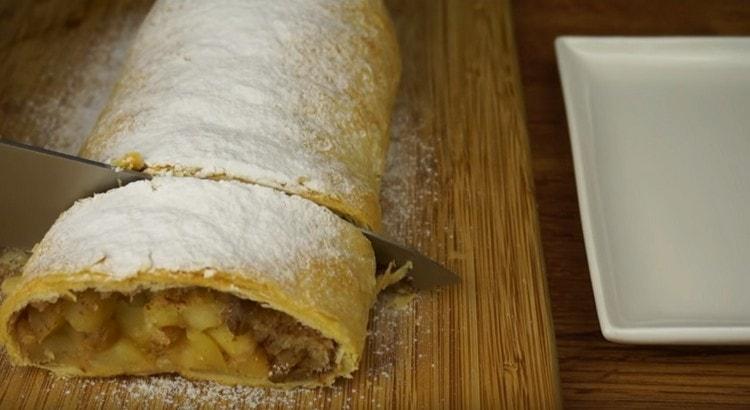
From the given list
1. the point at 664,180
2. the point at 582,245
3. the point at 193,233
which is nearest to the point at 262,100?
the point at 193,233

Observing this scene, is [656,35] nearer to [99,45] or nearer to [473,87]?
[473,87]

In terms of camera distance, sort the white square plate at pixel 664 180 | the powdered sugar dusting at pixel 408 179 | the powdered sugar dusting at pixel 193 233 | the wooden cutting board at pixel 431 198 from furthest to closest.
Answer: the powdered sugar dusting at pixel 408 179, the white square plate at pixel 664 180, the wooden cutting board at pixel 431 198, the powdered sugar dusting at pixel 193 233

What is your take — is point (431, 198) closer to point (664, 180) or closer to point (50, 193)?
point (664, 180)

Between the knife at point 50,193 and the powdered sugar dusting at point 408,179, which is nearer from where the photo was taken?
the knife at point 50,193

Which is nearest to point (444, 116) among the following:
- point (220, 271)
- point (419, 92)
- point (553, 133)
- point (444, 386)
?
point (419, 92)

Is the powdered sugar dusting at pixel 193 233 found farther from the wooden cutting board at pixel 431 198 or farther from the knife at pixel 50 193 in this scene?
the wooden cutting board at pixel 431 198

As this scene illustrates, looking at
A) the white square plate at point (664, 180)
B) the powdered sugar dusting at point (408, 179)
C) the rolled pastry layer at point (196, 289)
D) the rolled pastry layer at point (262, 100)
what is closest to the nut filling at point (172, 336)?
the rolled pastry layer at point (196, 289)

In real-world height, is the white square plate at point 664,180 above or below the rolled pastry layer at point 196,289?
below
